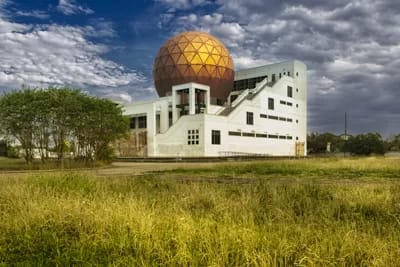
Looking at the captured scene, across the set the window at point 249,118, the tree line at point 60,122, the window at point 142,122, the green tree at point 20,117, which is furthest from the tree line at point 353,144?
the green tree at point 20,117

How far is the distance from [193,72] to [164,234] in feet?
211

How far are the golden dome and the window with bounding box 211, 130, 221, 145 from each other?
14368 mm

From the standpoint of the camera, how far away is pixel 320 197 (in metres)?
9.58

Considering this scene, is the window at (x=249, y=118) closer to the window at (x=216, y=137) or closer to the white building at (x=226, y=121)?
the white building at (x=226, y=121)

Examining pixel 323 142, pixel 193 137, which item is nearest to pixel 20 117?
pixel 193 137

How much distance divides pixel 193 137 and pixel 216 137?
371 centimetres

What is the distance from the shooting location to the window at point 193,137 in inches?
2286

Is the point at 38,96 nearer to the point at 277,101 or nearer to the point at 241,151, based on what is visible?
the point at 241,151

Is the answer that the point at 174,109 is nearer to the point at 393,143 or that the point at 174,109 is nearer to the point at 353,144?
the point at 353,144

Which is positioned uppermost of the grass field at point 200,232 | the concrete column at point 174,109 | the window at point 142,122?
the concrete column at point 174,109

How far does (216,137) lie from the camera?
5900cm

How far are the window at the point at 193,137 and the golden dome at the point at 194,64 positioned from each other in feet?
46.2

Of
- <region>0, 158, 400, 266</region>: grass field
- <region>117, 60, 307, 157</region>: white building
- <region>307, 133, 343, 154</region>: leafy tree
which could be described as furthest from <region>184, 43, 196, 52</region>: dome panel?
<region>0, 158, 400, 266</region>: grass field

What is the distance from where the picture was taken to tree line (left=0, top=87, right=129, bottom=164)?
28.2 meters
